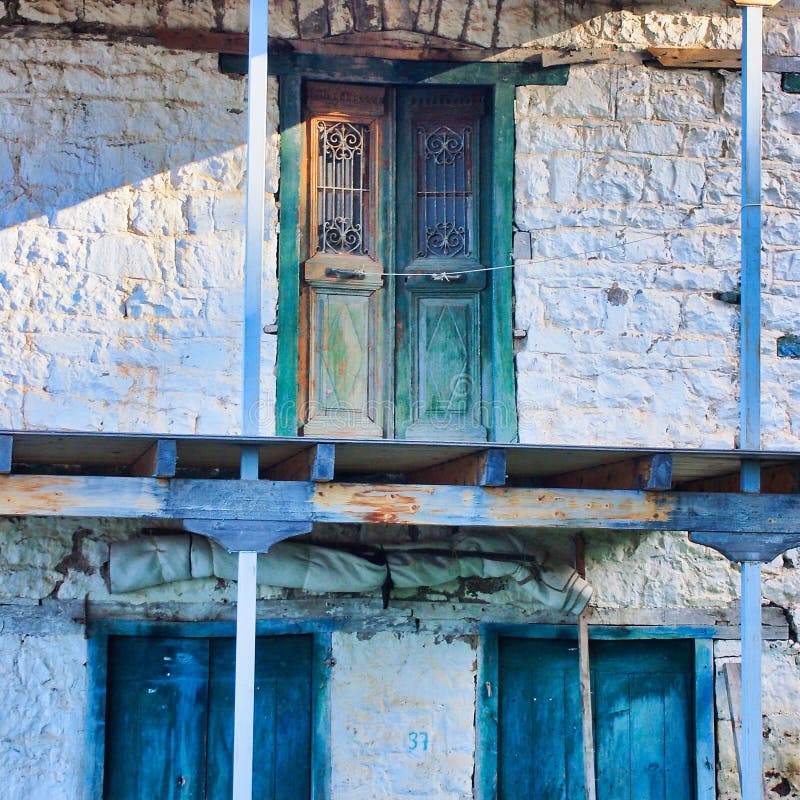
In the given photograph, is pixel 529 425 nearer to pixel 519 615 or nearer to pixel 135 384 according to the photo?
pixel 519 615

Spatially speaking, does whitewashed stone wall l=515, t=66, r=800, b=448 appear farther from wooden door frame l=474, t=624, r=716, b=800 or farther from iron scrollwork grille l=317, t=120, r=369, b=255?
wooden door frame l=474, t=624, r=716, b=800

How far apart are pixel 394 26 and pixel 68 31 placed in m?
1.78

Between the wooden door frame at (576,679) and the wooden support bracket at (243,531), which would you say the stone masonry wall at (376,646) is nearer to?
the wooden door frame at (576,679)

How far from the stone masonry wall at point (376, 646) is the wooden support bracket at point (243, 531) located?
1363 millimetres

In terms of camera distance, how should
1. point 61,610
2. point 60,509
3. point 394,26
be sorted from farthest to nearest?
point 394,26, point 61,610, point 60,509

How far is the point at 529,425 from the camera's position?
22.0 feet

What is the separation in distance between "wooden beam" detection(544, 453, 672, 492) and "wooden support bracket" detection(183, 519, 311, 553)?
1465 mm

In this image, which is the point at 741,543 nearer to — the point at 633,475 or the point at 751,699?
the point at 633,475

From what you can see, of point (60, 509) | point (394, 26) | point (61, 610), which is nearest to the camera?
point (60, 509)

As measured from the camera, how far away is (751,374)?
18.0 ft

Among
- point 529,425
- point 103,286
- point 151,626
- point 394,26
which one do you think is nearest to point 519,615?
point 529,425

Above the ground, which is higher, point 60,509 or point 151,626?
point 60,509

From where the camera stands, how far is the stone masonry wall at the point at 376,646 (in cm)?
633

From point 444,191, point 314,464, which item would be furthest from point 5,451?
point 444,191
